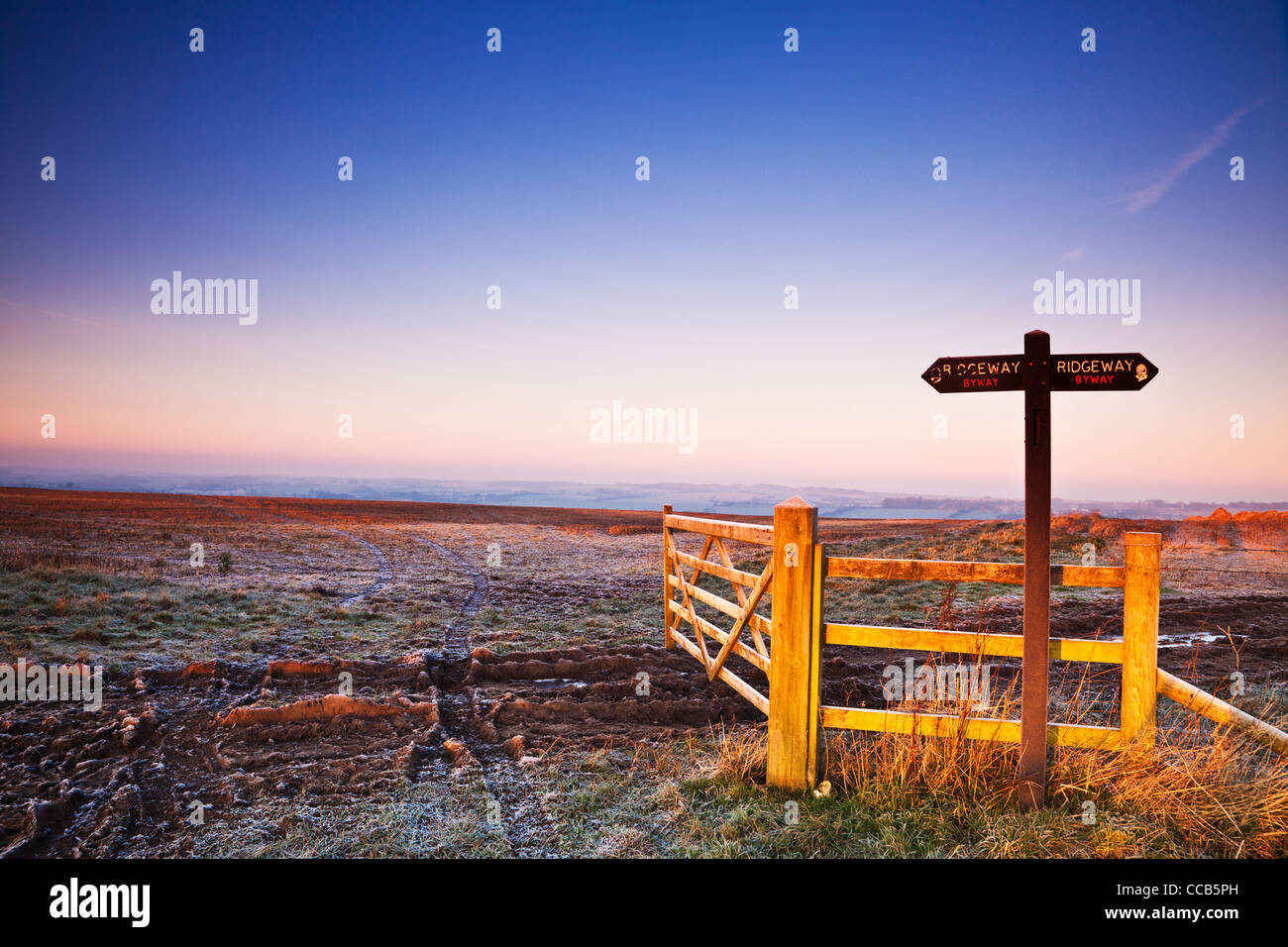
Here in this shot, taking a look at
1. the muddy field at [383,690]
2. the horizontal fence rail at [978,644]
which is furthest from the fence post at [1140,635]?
the muddy field at [383,690]

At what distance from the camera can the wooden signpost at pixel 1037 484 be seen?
4348 mm

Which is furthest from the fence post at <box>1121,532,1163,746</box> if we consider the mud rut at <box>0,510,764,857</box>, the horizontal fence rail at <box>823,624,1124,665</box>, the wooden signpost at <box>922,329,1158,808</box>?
the mud rut at <box>0,510,764,857</box>

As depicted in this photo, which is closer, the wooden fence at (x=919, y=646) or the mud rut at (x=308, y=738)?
the wooden fence at (x=919, y=646)

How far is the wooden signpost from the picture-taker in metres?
4.35

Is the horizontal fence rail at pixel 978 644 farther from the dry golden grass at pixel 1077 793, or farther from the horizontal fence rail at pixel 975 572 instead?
the dry golden grass at pixel 1077 793

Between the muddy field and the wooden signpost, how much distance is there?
525mm

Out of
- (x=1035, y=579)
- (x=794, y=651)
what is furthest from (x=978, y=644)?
(x=794, y=651)

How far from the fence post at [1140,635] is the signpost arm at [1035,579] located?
0.52 m

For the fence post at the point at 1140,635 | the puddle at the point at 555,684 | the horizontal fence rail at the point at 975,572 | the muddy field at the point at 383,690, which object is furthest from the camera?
the puddle at the point at 555,684

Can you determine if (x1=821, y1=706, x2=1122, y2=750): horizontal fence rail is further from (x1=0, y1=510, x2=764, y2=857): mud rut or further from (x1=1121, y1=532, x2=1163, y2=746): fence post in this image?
(x1=0, y1=510, x2=764, y2=857): mud rut

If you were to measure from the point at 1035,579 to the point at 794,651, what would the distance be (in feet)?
5.65

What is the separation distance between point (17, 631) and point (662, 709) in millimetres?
10674

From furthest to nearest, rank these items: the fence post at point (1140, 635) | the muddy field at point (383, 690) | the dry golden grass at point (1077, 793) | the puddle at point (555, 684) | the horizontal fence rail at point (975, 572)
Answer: the puddle at point (555, 684) → the muddy field at point (383, 690) → the horizontal fence rail at point (975, 572) → the fence post at point (1140, 635) → the dry golden grass at point (1077, 793)
